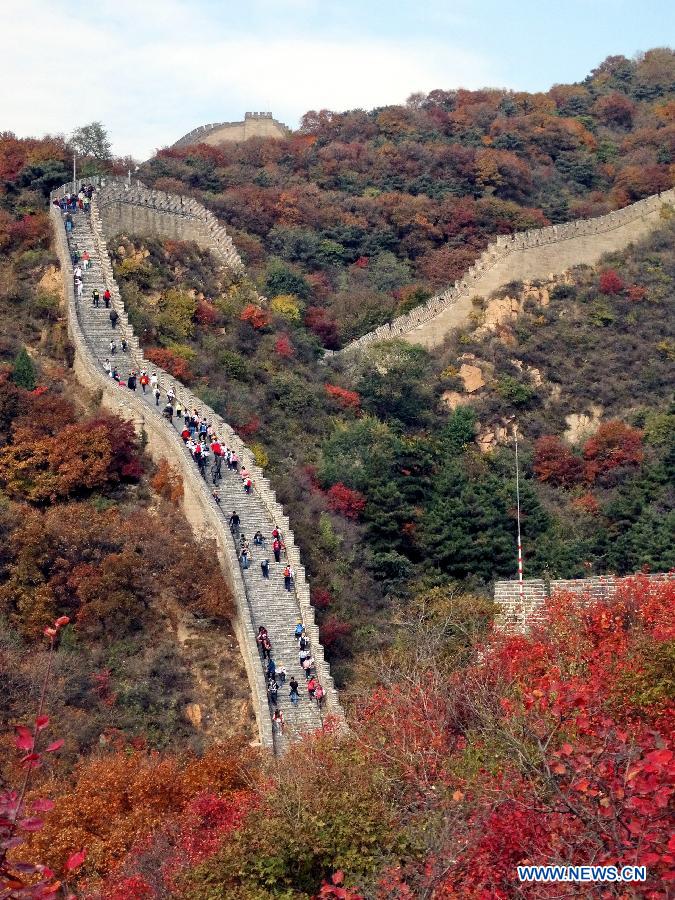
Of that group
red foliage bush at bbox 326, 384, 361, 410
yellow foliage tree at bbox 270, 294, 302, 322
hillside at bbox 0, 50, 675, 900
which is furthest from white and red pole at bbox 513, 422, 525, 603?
yellow foliage tree at bbox 270, 294, 302, 322

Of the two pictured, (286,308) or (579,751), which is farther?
(286,308)

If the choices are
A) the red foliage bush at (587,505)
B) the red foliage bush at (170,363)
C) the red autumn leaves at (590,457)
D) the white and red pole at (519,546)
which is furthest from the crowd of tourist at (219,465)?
the red autumn leaves at (590,457)

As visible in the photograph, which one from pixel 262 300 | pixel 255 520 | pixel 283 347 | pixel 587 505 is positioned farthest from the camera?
pixel 262 300

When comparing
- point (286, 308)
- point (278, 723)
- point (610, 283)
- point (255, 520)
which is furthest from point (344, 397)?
point (278, 723)

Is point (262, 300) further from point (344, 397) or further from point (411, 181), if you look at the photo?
point (411, 181)

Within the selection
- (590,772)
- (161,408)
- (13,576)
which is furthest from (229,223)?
(590,772)

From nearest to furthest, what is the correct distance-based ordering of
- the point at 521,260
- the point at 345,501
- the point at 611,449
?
the point at 345,501 < the point at 611,449 < the point at 521,260

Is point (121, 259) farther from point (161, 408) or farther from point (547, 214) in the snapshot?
point (547, 214)

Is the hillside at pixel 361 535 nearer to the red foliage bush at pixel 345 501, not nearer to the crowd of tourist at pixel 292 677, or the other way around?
the red foliage bush at pixel 345 501
